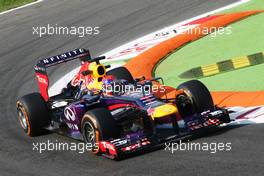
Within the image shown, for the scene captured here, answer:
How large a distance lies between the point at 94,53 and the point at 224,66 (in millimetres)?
5567

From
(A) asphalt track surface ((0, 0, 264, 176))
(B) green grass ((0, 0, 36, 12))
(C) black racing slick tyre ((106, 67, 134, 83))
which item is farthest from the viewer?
(B) green grass ((0, 0, 36, 12))

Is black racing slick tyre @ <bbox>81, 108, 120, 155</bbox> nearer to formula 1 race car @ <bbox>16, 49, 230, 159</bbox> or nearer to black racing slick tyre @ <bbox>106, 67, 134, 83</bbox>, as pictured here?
formula 1 race car @ <bbox>16, 49, 230, 159</bbox>

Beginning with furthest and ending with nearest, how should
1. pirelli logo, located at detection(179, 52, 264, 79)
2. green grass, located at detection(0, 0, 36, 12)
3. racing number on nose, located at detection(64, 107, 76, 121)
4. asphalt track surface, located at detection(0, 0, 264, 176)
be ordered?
1. green grass, located at detection(0, 0, 36, 12)
2. pirelli logo, located at detection(179, 52, 264, 79)
3. racing number on nose, located at detection(64, 107, 76, 121)
4. asphalt track surface, located at detection(0, 0, 264, 176)

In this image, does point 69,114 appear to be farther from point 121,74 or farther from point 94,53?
point 94,53

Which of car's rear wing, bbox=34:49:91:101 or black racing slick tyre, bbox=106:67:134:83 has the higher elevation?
car's rear wing, bbox=34:49:91:101

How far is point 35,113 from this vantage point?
40.7ft

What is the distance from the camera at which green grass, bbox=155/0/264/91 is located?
13825mm

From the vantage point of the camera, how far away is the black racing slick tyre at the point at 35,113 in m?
12.4

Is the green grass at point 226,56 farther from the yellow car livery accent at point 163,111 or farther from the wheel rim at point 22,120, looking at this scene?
the wheel rim at point 22,120

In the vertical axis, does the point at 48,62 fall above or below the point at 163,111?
above

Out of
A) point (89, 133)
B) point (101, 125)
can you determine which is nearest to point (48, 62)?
point (89, 133)

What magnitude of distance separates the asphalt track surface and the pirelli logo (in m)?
3.85

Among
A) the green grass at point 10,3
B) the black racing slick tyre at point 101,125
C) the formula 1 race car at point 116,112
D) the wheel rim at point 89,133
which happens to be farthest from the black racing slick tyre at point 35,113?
the green grass at point 10,3

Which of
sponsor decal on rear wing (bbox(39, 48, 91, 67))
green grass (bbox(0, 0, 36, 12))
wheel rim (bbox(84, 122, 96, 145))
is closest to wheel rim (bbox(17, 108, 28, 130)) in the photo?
sponsor decal on rear wing (bbox(39, 48, 91, 67))
